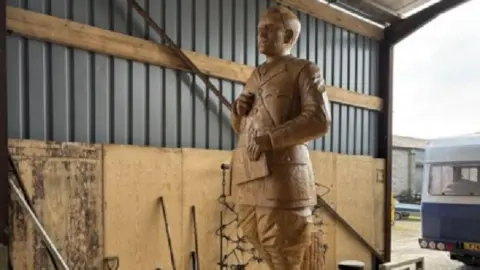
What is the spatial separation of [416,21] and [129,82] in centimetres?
412

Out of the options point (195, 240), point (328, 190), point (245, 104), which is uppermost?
point (245, 104)

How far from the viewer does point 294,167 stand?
2.27 m

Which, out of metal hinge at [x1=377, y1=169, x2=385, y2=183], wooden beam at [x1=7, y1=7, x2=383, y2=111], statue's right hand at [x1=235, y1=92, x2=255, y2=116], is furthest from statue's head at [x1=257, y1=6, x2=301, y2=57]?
metal hinge at [x1=377, y1=169, x2=385, y2=183]

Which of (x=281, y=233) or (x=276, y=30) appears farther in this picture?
(x=276, y=30)

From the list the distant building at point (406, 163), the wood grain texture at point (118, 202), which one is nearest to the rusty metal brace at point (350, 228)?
the wood grain texture at point (118, 202)

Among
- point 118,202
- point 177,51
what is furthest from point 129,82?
point 118,202

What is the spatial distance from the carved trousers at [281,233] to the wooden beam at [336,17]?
2.92m

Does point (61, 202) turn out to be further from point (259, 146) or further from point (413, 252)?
point (413, 252)

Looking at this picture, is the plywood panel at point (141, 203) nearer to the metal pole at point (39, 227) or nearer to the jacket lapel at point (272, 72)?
the metal pole at point (39, 227)

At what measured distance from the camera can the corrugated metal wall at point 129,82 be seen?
9.55 ft

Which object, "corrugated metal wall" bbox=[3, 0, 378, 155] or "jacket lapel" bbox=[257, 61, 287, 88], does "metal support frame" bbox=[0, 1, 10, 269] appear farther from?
"jacket lapel" bbox=[257, 61, 287, 88]

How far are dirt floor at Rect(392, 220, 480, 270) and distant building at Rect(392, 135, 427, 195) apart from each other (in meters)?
2.92

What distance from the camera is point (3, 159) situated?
259 cm

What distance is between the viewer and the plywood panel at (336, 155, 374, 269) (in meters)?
5.32
